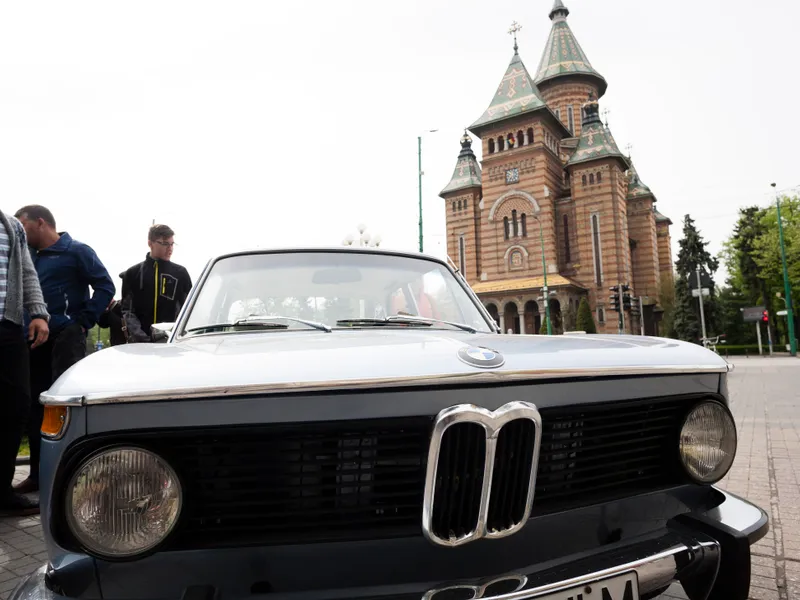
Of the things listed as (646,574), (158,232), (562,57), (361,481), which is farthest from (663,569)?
(562,57)

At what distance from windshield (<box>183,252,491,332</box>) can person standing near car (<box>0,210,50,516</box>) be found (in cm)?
161

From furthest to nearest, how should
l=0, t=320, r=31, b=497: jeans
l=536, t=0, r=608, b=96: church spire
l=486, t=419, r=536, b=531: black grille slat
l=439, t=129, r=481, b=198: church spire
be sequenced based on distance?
l=536, t=0, r=608, b=96: church spire
l=439, t=129, r=481, b=198: church spire
l=0, t=320, r=31, b=497: jeans
l=486, t=419, r=536, b=531: black grille slat

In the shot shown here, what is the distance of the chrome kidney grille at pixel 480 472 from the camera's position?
1.29m

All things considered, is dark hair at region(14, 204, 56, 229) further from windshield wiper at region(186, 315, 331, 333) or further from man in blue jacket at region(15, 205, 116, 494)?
windshield wiper at region(186, 315, 331, 333)

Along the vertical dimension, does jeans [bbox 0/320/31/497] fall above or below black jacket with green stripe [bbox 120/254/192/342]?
below

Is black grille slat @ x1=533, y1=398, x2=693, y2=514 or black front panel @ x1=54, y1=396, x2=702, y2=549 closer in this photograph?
black front panel @ x1=54, y1=396, x2=702, y2=549

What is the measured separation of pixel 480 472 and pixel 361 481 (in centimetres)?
30

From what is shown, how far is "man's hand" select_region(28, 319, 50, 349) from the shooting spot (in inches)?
135

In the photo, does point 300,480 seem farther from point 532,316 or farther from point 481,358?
point 532,316

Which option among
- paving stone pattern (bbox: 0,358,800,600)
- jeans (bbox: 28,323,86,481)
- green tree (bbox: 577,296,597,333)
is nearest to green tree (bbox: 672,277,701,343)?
green tree (bbox: 577,296,597,333)

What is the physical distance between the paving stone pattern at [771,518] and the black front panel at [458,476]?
145 cm

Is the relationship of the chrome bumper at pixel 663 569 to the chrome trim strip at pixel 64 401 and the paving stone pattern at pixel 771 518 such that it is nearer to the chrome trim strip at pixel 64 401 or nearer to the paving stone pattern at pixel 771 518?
the chrome trim strip at pixel 64 401

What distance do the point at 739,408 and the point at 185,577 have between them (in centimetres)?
949

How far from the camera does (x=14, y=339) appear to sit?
3.31 metres
